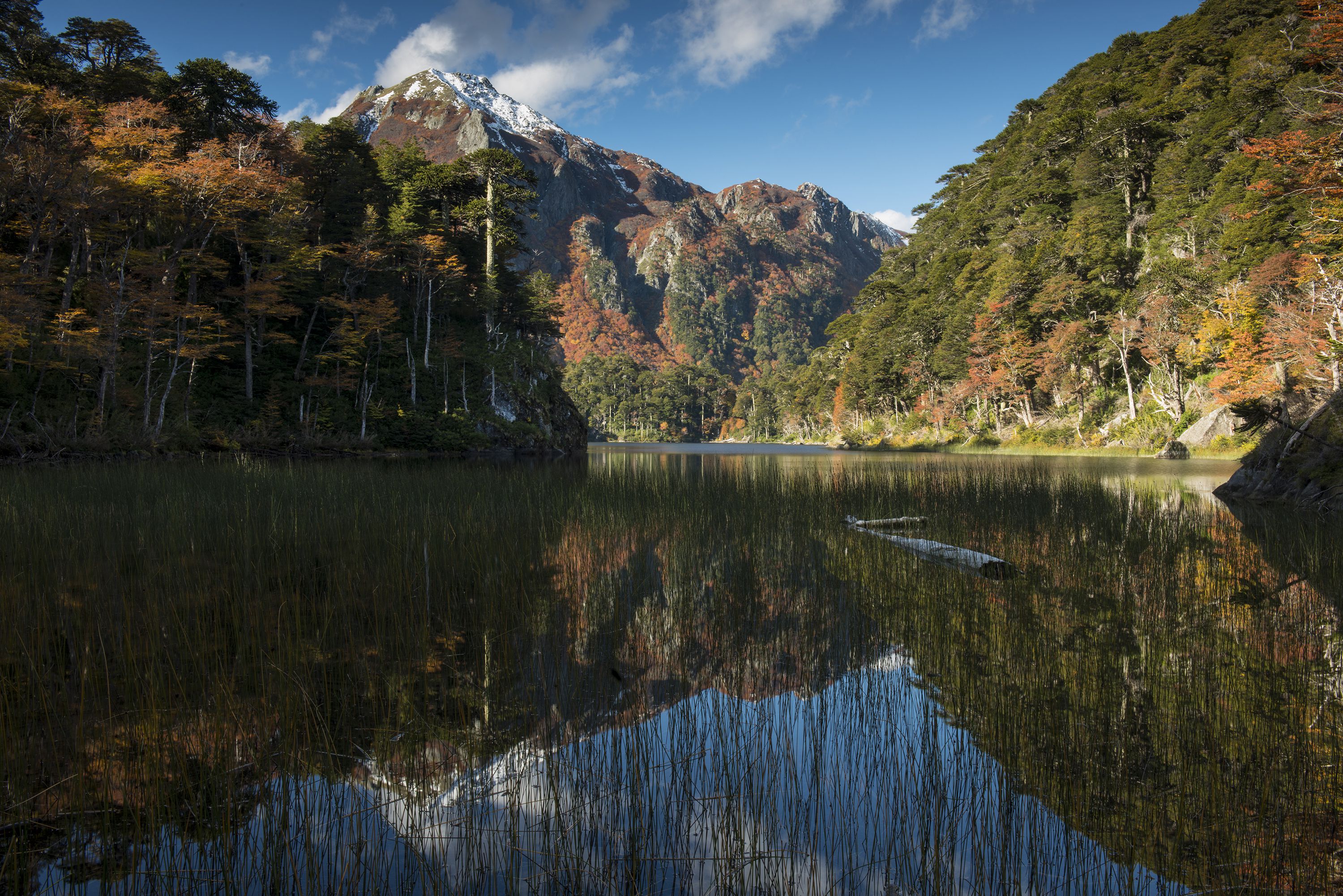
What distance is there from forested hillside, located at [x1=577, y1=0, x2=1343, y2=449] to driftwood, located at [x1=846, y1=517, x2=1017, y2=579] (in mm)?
16194

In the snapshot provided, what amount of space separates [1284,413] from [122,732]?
18.2 meters

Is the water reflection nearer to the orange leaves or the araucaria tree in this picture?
the araucaria tree

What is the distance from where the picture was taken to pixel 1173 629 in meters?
3.90

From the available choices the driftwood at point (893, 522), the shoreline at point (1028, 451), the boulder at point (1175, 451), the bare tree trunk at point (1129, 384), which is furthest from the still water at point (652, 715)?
the bare tree trunk at point (1129, 384)

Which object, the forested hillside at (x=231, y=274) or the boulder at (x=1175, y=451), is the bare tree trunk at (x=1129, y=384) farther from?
the forested hillside at (x=231, y=274)

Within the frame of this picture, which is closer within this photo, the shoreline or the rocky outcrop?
the rocky outcrop

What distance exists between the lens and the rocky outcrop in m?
8.70

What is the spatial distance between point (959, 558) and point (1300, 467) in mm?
8392

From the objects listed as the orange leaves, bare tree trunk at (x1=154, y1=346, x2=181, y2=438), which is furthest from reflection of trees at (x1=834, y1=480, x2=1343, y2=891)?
the orange leaves

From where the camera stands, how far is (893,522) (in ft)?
25.4

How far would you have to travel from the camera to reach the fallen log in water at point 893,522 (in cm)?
756

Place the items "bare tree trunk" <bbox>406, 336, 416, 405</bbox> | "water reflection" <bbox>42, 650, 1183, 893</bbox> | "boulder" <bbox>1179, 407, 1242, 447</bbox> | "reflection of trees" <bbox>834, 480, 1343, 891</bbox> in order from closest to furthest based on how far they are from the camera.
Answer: "water reflection" <bbox>42, 650, 1183, 893</bbox>, "reflection of trees" <bbox>834, 480, 1343, 891</bbox>, "boulder" <bbox>1179, 407, 1242, 447</bbox>, "bare tree trunk" <bbox>406, 336, 416, 405</bbox>

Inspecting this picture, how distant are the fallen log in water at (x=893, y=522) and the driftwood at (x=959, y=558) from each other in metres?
0.77

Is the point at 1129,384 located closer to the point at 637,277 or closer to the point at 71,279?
the point at 71,279
